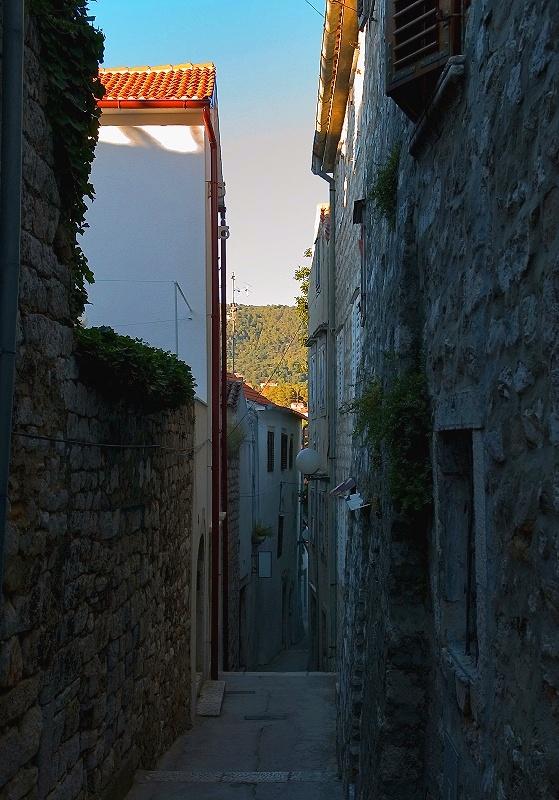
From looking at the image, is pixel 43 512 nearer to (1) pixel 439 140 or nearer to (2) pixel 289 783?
(1) pixel 439 140

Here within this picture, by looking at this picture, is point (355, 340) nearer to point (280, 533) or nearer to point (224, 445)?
point (224, 445)

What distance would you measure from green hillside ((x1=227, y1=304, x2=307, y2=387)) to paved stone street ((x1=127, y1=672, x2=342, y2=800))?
6204cm

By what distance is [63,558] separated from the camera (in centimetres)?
450

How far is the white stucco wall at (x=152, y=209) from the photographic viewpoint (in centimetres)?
1212

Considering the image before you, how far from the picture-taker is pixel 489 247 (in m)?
3.23

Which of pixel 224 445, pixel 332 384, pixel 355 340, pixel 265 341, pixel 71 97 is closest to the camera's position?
pixel 71 97

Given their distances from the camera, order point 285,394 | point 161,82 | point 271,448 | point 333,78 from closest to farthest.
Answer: point 161,82 < point 333,78 < point 271,448 < point 285,394

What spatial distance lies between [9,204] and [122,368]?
1.80m

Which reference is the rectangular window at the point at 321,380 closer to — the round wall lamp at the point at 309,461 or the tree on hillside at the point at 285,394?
the round wall lamp at the point at 309,461

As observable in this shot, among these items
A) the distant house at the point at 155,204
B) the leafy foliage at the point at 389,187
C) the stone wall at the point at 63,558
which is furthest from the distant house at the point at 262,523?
the leafy foliage at the point at 389,187

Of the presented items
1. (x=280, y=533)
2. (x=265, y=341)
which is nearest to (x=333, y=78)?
(x=280, y=533)

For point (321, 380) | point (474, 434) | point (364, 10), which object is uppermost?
point (364, 10)

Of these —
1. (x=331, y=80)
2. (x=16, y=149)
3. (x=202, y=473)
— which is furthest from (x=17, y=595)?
(x=331, y=80)

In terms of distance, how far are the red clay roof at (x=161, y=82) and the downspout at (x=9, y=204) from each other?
8678mm
